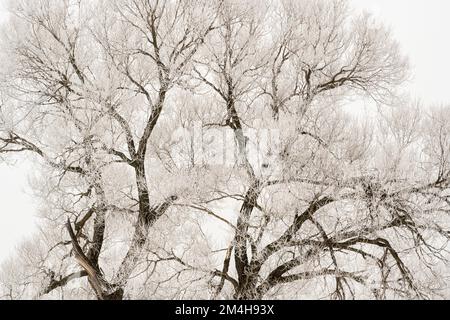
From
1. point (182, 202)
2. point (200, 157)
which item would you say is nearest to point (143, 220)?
point (182, 202)

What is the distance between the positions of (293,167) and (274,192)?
0.42m

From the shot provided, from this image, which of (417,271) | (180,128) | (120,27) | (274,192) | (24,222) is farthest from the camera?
(24,222)

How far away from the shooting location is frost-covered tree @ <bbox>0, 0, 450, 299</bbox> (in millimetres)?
7594

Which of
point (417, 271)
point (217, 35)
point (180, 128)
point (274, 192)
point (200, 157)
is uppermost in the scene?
point (217, 35)

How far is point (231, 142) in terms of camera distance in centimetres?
872

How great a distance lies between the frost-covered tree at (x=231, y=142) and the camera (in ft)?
24.9

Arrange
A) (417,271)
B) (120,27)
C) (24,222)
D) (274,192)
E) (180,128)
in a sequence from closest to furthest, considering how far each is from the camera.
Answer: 1. (274,192)
2. (417,271)
3. (120,27)
4. (180,128)
5. (24,222)

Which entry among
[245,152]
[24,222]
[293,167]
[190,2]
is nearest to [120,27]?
[190,2]

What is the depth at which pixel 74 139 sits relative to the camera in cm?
794

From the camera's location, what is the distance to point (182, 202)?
26.3 ft

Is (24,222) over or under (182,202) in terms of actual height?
over

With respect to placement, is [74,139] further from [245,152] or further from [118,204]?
[245,152]

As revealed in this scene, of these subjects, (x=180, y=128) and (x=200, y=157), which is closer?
(x=200, y=157)

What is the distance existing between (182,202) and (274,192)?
1.37 meters
